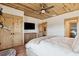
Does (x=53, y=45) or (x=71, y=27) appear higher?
(x=71, y=27)

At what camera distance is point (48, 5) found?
115cm

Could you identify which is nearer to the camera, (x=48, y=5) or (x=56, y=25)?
(x=48, y=5)

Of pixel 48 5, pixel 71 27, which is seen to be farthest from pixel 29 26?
pixel 71 27

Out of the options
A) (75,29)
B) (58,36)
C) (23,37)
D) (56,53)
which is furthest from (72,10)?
(23,37)

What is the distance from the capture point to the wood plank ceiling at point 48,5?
3.60 feet

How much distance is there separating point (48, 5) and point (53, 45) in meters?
0.47

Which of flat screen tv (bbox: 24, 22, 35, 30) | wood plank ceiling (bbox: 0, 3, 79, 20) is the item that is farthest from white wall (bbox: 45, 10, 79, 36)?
flat screen tv (bbox: 24, 22, 35, 30)

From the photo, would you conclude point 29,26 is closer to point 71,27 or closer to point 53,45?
point 53,45

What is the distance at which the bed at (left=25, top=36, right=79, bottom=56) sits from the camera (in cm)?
106

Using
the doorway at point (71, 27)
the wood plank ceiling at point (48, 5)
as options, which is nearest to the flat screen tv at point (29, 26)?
the wood plank ceiling at point (48, 5)

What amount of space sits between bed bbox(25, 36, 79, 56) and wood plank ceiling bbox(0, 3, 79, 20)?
0.29m

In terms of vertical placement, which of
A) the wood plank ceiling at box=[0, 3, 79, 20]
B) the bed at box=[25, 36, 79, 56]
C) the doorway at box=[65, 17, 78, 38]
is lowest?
the bed at box=[25, 36, 79, 56]

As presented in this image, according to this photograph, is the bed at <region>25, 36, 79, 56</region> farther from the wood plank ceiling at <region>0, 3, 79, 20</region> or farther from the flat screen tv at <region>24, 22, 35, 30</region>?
the wood plank ceiling at <region>0, 3, 79, 20</region>

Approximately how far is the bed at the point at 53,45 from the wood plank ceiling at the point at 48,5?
0.29 m
